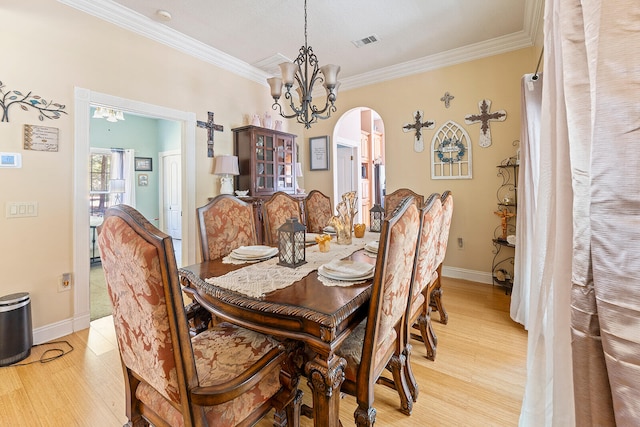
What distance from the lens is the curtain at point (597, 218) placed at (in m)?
0.44

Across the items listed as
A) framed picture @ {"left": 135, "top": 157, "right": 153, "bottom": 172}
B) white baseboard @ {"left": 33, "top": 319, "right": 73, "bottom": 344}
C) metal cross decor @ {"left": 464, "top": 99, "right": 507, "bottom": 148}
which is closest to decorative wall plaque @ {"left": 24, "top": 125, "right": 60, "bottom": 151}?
white baseboard @ {"left": 33, "top": 319, "right": 73, "bottom": 344}

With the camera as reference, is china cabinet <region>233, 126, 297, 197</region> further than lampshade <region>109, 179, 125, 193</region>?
No

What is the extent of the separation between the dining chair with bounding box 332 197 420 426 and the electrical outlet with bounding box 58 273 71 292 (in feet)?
8.43

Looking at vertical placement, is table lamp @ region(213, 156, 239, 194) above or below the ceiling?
below

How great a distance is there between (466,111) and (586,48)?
3.50 m

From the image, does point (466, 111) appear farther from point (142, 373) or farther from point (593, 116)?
point (142, 373)

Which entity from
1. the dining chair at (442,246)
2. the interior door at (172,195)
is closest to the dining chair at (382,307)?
the dining chair at (442,246)

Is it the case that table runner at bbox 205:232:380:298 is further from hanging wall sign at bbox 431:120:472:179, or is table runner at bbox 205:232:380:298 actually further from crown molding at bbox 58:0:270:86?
crown molding at bbox 58:0:270:86

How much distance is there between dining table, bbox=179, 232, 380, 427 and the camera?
1.06m

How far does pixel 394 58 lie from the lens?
3.79 meters

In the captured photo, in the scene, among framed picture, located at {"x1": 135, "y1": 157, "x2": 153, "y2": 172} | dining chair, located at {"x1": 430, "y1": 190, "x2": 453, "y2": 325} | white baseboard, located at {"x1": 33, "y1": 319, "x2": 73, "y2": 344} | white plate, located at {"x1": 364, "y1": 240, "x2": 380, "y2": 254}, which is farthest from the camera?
framed picture, located at {"x1": 135, "y1": 157, "x2": 153, "y2": 172}

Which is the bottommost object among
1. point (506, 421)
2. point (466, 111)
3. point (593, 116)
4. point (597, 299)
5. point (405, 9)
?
point (506, 421)

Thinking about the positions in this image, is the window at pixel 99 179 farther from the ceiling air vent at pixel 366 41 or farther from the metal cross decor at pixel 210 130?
the ceiling air vent at pixel 366 41

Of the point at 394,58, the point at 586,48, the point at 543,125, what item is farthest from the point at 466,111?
the point at 586,48
